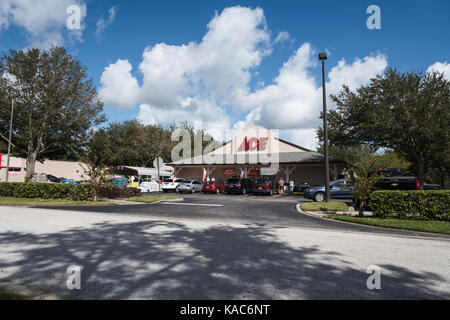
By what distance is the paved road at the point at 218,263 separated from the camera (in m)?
3.59

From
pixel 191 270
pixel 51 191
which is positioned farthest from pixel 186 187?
pixel 191 270

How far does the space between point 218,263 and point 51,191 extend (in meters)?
17.5

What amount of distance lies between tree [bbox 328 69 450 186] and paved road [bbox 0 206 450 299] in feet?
58.6

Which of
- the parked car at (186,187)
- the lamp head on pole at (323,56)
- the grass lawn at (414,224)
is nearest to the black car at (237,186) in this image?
the parked car at (186,187)

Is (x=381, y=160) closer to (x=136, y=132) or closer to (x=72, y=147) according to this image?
(x=136, y=132)

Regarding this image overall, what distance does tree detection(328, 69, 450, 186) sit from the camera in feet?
69.8

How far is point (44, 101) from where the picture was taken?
3080 centimetres

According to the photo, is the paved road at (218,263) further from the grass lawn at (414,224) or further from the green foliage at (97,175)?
the green foliage at (97,175)

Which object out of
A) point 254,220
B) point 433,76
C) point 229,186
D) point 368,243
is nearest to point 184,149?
point 229,186

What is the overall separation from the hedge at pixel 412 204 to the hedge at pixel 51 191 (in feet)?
52.1

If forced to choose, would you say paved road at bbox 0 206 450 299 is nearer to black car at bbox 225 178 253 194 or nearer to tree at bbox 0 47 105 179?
black car at bbox 225 178 253 194

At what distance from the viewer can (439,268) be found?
15.5 ft

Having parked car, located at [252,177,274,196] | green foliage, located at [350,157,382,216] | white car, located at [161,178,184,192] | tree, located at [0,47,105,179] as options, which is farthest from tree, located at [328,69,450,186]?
tree, located at [0,47,105,179]

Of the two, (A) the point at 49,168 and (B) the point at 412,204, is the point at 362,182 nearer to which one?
(B) the point at 412,204
